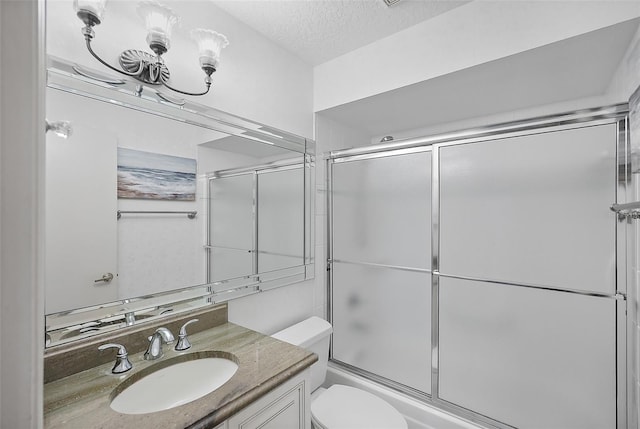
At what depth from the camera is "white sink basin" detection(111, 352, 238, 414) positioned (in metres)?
0.95

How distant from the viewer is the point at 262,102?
168cm

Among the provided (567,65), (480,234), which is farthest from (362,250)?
(567,65)

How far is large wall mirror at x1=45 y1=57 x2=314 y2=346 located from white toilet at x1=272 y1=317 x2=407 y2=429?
336 mm

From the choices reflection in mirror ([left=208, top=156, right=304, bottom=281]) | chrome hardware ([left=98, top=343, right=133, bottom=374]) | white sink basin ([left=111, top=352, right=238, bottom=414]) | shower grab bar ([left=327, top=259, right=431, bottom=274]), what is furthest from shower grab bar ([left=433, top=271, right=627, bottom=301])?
chrome hardware ([left=98, top=343, right=133, bottom=374])

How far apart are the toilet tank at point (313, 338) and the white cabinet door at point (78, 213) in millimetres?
927

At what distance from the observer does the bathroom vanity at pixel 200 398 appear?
0.77 metres

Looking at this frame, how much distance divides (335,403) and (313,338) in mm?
341

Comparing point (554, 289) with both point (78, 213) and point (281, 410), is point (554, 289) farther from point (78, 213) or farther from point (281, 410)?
point (78, 213)

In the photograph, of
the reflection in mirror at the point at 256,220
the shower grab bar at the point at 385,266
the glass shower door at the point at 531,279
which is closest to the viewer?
the glass shower door at the point at 531,279

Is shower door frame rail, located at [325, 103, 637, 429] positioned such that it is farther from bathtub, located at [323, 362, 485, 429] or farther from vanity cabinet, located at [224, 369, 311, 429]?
vanity cabinet, located at [224, 369, 311, 429]

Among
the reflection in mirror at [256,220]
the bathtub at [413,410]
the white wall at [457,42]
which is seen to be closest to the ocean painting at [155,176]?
the reflection in mirror at [256,220]

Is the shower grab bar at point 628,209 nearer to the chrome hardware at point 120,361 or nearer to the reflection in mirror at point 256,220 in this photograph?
the reflection in mirror at point 256,220

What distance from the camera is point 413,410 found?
1696 mm
